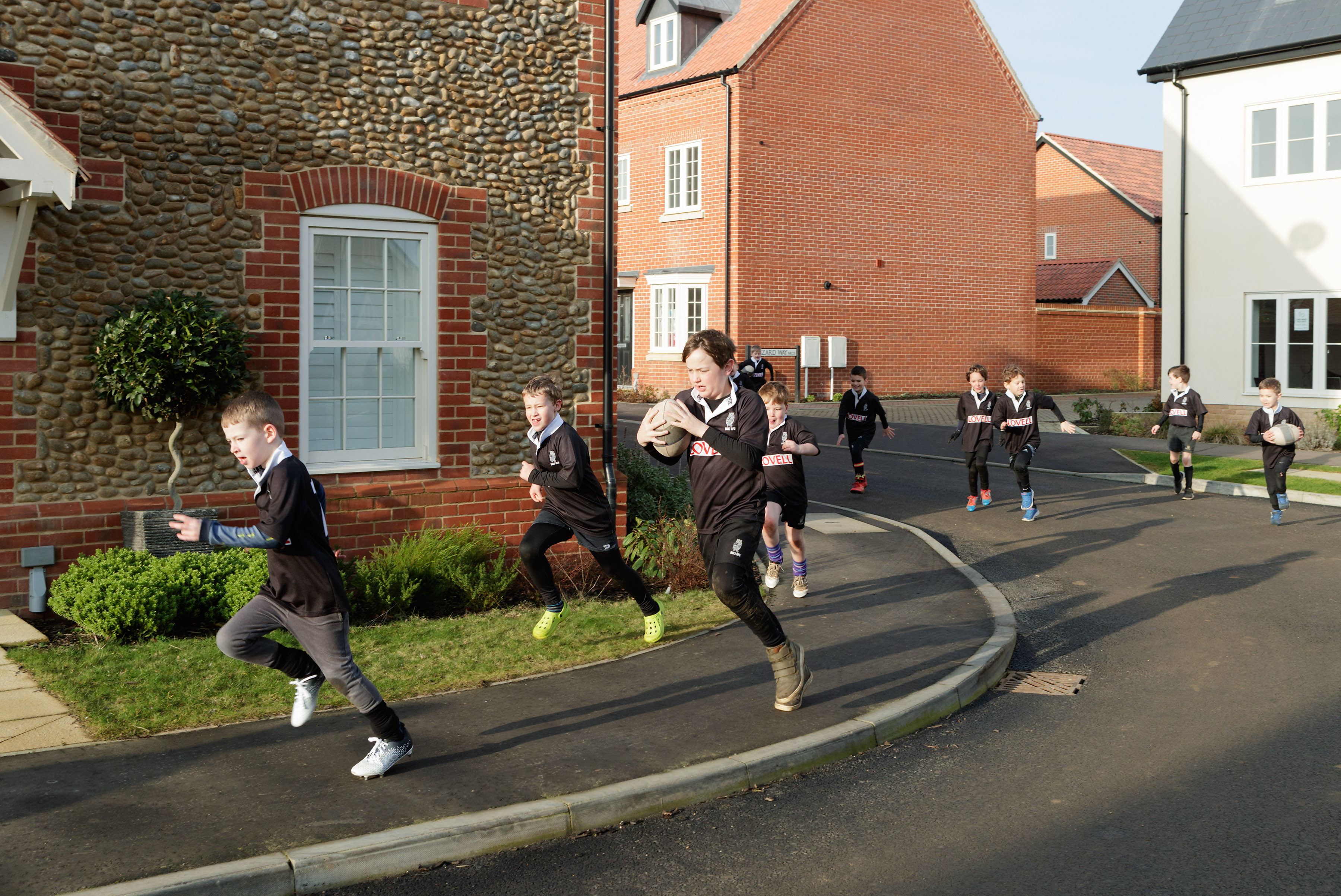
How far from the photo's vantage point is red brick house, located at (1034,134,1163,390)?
115ft

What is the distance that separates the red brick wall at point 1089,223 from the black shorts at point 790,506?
1366 inches

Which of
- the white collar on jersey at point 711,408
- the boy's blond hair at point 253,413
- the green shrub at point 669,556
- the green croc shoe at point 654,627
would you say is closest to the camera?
the boy's blond hair at point 253,413

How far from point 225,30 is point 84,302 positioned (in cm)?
214

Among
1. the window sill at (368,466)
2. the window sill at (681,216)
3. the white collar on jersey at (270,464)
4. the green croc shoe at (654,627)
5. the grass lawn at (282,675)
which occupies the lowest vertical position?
the grass lawn at (282,675)

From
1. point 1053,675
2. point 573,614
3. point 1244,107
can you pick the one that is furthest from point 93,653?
point 1244,107

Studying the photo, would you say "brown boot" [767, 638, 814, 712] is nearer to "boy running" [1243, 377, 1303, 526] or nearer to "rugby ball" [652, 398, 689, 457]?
"rugby ball" [652, 398, 689, 457]

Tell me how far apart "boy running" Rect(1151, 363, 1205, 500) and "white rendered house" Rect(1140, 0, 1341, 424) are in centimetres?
820

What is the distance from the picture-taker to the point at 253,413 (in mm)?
5055

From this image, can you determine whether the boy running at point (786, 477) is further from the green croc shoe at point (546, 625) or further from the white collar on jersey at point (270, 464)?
the white collar on jersey at point (270, 464)

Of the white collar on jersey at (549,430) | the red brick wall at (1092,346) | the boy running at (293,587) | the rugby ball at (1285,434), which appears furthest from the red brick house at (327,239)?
the red brick wall at (1092,346)

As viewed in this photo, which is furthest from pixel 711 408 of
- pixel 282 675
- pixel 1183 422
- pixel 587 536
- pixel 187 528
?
pixel 1183 422

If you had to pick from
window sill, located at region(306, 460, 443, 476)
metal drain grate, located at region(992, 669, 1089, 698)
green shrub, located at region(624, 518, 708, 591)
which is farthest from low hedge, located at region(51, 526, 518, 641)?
metal drain grate, located at region(992, 669, 1089, 698)

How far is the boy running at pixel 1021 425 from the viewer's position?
43.8 feet

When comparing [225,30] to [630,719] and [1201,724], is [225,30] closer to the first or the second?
[630,719]
